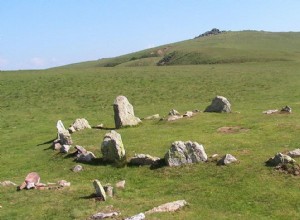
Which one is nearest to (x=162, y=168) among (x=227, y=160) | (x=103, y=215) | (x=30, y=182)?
(x=227, y=160)

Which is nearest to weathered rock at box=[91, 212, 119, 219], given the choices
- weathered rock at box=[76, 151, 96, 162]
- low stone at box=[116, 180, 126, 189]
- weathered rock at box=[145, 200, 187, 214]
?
weathered rock at box=[145, 200, 187, 214]

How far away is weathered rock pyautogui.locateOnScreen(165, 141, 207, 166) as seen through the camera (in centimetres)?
2702

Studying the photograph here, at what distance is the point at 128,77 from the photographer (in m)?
97.1

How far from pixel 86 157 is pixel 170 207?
11497 mm

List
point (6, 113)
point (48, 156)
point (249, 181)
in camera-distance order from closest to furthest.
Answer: point (249, 181) < point (48, 156) < point (6, 113)

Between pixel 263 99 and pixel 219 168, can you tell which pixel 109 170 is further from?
pixel 263 99

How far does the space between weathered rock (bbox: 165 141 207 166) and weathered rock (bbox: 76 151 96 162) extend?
621cm

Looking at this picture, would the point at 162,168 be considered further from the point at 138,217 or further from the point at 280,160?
the point at 138,217

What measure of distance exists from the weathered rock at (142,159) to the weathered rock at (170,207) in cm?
681

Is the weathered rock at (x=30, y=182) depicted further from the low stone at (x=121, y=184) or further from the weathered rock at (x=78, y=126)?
the weathered rock at (x=78, y=126)

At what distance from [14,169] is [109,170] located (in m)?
7.95

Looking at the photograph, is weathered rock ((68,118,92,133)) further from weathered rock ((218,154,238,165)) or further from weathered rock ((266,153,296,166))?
weathered rock ((266,153,296,166))

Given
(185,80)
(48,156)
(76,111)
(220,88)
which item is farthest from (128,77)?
(48,156)

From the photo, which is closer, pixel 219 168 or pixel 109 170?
pixel 219 168
